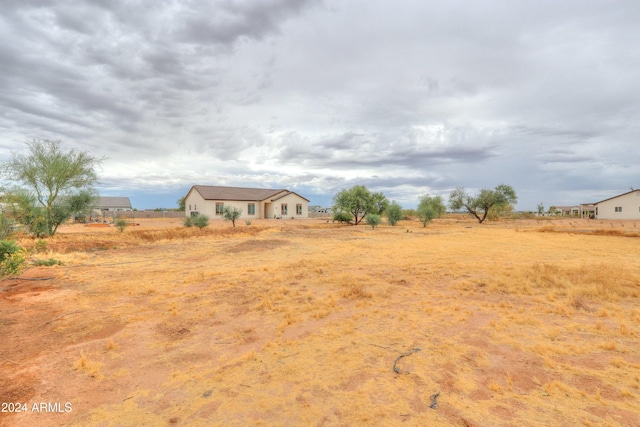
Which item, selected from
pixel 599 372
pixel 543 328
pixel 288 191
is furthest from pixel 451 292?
pixel 288 191

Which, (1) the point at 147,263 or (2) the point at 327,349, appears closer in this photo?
(2) the point at 327,349

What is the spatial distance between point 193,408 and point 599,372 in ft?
15.9

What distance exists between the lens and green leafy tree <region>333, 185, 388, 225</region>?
3700cm

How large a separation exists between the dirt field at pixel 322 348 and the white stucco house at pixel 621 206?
183 ft

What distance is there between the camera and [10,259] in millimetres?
6863

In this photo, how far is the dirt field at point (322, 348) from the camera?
3115 millimetres

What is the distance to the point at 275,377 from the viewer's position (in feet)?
12.3

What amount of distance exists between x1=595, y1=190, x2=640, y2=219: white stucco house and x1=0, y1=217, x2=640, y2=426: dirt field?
55.9 m

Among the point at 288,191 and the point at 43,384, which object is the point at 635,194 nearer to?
the point at 288,191

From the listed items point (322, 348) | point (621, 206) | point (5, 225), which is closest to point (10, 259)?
point (5, 225)

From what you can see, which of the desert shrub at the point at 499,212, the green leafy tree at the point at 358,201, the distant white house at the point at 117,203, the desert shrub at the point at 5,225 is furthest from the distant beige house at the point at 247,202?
the desert shrub at the point at 5,225

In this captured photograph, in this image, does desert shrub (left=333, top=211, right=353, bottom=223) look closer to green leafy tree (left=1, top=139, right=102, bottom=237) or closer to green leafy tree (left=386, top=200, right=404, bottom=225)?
green leafy tree (left=386, top=200, right=404, bottom=225)

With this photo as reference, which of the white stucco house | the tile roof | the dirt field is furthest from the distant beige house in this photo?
the white stucco house

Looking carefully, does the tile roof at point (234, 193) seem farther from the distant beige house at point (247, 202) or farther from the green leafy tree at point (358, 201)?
the green leafy tree at point (358, 201)
